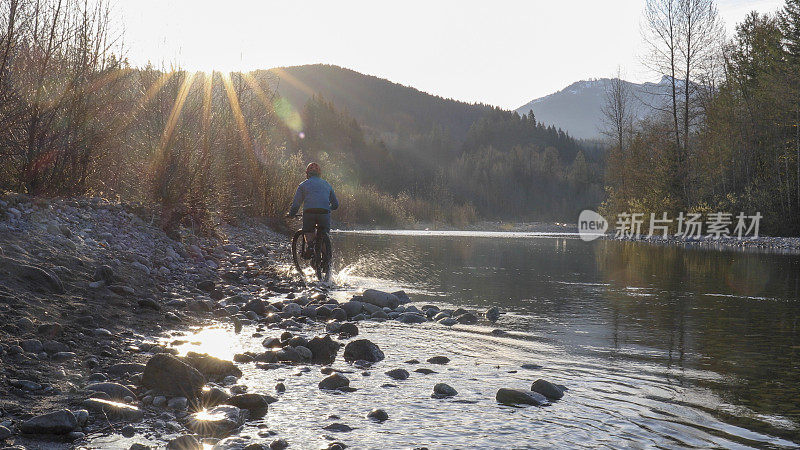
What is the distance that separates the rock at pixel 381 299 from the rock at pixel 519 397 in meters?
5.02

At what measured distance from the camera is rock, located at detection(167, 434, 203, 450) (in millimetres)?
3388

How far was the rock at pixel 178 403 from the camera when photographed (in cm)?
410

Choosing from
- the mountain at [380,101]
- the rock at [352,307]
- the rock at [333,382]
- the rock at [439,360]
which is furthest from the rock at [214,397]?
the mountain at [380,101]

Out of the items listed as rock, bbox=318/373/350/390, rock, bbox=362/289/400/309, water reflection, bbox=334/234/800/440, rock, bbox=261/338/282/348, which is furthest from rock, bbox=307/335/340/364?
rock, bbox=362/289/400/309

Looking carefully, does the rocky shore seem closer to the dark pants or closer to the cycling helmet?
the dark pants

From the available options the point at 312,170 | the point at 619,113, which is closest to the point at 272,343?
the point at 312,170

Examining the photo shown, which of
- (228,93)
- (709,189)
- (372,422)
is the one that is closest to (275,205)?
(228,93)

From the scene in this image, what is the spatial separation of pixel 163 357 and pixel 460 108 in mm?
182485

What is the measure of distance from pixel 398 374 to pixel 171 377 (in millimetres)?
1881

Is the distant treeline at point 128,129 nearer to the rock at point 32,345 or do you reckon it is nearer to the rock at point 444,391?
the rock at point 32,345

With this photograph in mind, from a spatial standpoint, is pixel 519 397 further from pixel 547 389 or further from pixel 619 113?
pixel 619 113

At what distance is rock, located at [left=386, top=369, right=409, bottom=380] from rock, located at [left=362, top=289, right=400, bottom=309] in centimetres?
422

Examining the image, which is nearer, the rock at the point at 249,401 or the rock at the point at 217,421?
the rock at the point at 217,421

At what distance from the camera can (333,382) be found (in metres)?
4.80
